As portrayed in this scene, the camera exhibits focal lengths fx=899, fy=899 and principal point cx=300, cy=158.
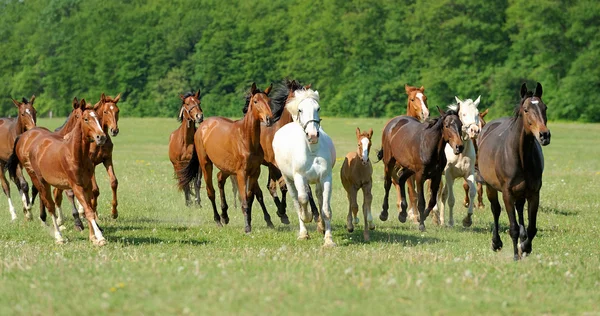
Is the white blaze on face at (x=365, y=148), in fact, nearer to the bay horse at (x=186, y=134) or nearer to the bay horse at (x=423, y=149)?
the bay horse at (x=423, y=149)

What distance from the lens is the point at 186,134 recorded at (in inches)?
705

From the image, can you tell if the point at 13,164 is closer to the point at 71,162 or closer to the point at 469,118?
the point at 71,162

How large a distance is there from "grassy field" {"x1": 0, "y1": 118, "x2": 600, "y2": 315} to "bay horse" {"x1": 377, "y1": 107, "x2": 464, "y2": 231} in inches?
28.9

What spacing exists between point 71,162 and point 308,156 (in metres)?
3.22

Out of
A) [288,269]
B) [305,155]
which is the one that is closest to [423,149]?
[305,155]

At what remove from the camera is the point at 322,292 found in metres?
7.53

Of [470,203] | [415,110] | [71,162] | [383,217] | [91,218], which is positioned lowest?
[383,217]

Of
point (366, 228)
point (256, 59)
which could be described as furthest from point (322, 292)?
point (256, 59)

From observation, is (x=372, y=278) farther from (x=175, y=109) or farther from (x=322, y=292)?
(x=175, y=109)

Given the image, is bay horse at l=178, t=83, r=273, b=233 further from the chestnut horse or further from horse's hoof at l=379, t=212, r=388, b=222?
the chestnut horse

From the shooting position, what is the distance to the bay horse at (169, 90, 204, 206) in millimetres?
16828

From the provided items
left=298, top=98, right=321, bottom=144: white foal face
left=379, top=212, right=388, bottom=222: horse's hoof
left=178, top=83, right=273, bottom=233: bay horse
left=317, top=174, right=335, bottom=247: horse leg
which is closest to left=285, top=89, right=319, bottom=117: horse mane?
left=298, top=98, right=321, bottom=144: white foal face

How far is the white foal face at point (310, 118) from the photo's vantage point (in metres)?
11.8

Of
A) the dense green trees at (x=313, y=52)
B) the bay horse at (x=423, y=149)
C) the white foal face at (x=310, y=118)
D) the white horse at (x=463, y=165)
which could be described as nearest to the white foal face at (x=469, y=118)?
the white horse at (x=463, y=165)
